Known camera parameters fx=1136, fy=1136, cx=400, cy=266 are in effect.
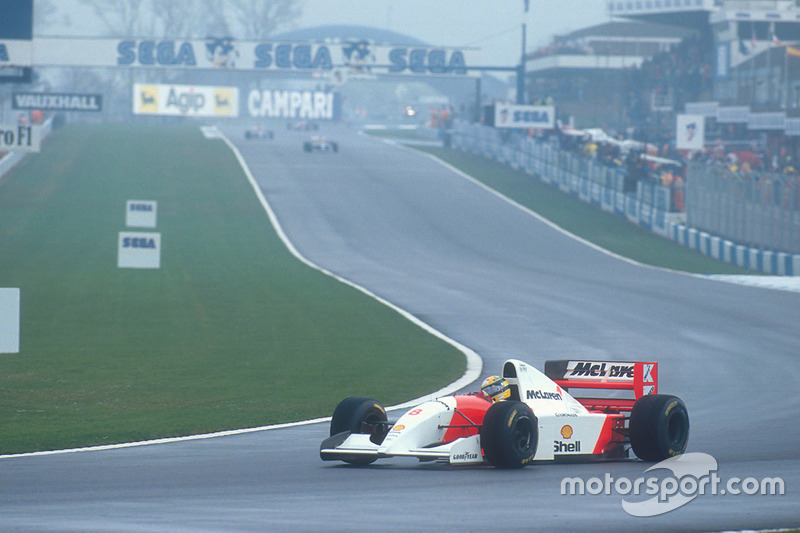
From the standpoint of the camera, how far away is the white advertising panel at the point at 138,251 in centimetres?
2773

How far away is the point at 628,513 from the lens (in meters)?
7.72

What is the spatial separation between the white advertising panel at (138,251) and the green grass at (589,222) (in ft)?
50.1

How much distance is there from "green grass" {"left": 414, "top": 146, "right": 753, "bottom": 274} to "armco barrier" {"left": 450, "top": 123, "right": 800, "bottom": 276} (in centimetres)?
34

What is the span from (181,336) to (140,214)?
10.3m

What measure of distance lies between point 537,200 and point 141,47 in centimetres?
3185

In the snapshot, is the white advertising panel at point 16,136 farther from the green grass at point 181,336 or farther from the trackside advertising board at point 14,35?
the green grass at point 181,336

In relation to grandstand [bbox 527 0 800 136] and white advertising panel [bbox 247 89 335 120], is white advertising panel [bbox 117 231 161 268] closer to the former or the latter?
grandstand [bbox 527 0 800 136]

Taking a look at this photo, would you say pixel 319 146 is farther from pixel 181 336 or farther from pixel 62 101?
pixel 181 336

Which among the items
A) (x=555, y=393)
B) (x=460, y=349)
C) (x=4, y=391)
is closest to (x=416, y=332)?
(x=460, y=349)

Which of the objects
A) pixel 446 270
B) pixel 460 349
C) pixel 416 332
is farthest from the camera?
pixel 446 270

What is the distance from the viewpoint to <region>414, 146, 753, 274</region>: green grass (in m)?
35.2

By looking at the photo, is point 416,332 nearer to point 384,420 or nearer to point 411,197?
point 384,420

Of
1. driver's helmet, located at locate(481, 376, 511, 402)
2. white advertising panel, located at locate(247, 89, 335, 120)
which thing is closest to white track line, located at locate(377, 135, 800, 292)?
driver's helmet, located at locate(481, 376, 511, 402)

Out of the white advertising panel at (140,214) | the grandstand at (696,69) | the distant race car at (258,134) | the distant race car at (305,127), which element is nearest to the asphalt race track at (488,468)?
the white advertising panel at (140,214)
